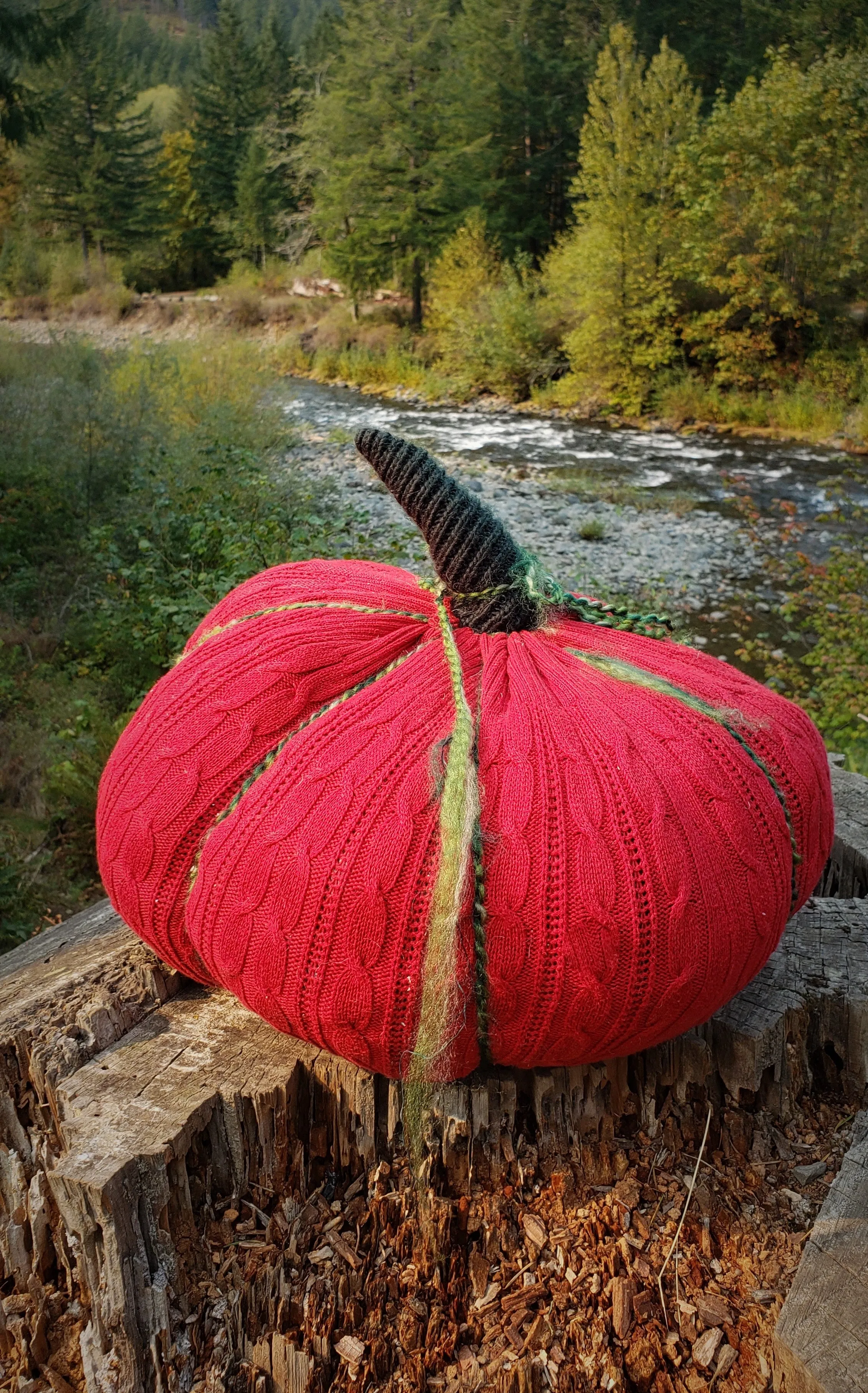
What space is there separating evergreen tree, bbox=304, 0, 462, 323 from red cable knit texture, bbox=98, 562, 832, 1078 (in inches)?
999

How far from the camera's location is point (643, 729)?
1.37 metres

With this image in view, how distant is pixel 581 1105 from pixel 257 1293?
0.57m

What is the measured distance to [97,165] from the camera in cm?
2903

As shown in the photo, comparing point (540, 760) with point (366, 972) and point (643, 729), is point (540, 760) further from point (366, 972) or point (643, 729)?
point (366, 972)

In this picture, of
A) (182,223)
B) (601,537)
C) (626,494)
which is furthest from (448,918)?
(182,223)

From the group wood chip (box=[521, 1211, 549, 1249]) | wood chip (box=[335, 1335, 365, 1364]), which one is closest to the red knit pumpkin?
wood chip (box=[521, 1211, 549, 1249])

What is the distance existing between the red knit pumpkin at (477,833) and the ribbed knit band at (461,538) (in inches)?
1.4

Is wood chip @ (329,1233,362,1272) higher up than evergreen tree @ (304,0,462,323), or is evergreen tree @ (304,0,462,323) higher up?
evergreen tree @ (304,0,462,323)

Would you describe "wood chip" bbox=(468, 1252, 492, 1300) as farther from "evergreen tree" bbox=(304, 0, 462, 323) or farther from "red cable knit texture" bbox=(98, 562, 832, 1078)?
"evergreen tree" bbox=(304, 0, 462, 323)

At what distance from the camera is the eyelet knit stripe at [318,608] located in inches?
63.8

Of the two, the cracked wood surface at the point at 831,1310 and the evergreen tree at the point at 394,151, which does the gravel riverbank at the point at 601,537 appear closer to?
the cracked wood surface at the point at 831,1310

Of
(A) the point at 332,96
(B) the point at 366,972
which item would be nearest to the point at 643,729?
(B) the point at 366,972

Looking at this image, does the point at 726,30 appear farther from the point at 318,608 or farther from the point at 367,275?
the point at 318,608

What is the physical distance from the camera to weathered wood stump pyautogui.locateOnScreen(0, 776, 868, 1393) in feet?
4.54
